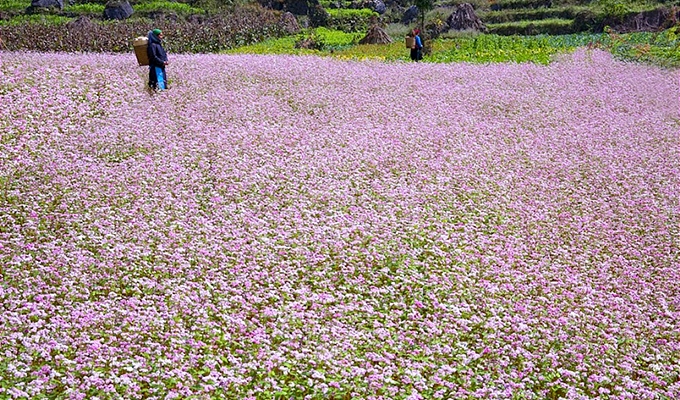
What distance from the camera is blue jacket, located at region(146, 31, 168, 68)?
16.9 meters

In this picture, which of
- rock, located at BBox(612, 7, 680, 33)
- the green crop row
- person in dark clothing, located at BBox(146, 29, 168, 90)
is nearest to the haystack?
the green crop row

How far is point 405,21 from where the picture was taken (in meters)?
→ 52.4

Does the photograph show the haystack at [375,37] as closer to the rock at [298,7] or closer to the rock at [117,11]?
the rock at [298,7]

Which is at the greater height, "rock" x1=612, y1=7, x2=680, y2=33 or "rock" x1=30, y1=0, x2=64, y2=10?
"rock" x1=30, y1=0, x2=64, y2=10

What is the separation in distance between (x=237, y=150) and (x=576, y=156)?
6.64 metres

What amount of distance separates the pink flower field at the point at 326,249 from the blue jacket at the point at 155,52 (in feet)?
3.04

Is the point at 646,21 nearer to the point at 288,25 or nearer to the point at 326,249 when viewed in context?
the point at 288,25

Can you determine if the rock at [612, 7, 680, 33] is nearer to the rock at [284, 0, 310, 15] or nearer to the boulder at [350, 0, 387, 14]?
the boulder at [350, 0, 387, 14]

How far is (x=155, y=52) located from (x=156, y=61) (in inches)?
9.2

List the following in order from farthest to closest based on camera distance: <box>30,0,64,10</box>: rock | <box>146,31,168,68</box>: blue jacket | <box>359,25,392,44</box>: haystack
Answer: <box>30,0,64,10</box>: rock, <box>359,25,392,44</box>: haystack, <box>146,31,168,68</box>: blue jacket

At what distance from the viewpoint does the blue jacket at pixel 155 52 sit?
16.9 m

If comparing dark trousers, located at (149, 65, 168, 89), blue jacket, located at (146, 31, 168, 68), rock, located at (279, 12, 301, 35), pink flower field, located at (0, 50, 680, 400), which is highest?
rock, located at (279, 12, 301, 35)

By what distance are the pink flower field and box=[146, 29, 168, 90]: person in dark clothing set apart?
770 mm

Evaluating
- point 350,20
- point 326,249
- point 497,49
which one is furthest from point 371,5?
point 326,249
